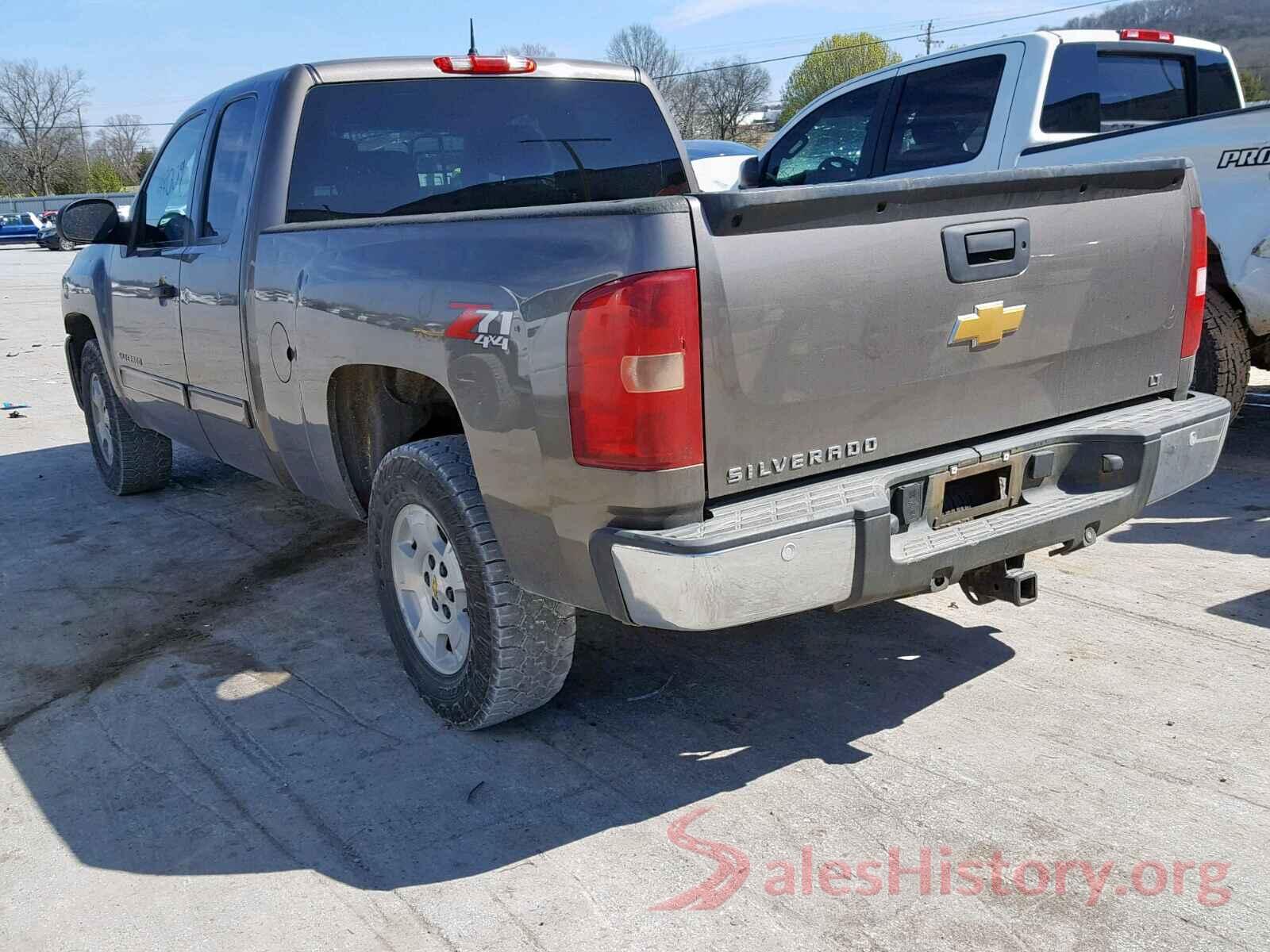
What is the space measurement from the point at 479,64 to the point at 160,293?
172 cm

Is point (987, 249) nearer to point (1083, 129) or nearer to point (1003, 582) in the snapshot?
point (1003, 582)

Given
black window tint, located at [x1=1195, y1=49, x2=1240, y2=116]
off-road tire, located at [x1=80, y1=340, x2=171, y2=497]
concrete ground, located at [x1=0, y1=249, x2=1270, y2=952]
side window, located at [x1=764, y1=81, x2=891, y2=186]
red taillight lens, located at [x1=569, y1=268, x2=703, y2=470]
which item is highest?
black window tint, located at [x1=1195, y1=49, x2=1240, y2=116]

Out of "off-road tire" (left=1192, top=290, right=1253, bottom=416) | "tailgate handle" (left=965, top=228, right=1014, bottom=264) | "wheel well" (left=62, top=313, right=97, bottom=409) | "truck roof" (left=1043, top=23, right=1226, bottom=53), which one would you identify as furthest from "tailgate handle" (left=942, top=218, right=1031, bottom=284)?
"wheel well" (left=62, top=313, right=97, bottom=409)

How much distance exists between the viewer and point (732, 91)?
79.6 meters

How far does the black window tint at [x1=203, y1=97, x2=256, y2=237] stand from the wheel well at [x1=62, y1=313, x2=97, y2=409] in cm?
205

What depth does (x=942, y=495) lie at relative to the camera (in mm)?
2957

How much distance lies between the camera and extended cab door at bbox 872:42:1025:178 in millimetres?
6258

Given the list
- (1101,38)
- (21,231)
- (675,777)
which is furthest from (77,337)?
(21,231)

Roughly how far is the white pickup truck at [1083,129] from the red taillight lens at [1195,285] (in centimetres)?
207

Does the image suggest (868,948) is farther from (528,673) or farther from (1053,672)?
(1053,672)

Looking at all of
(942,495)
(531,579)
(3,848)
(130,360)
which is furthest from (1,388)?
(942,495)

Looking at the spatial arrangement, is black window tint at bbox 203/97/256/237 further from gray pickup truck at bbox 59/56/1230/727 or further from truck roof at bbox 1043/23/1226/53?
truck roof at bbox 1043/23/1226/53

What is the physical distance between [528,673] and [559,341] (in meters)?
1.05

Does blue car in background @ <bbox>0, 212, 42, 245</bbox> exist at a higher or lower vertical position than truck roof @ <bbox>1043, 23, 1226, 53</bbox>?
higher
